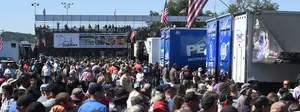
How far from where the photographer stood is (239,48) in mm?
12883

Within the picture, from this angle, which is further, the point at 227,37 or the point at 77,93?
the point at 227,37

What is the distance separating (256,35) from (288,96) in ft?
16.5

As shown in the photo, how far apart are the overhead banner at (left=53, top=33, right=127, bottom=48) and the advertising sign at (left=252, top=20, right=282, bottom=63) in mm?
54944

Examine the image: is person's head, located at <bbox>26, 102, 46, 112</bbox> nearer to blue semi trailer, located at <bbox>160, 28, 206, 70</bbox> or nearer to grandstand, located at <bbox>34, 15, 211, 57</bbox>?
blue semi trailer, located at <bbox>160, 28, 206, 70</bbox>

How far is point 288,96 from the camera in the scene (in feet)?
24.7

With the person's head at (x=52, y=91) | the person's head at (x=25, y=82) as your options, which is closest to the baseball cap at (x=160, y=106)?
the person's head at (x=52, y=91)

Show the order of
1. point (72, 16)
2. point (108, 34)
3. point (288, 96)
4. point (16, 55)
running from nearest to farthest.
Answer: point (288, 96) → point (16, 55) → point (108, 34) → point (72, 16)

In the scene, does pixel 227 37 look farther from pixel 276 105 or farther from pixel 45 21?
pixel 45 21

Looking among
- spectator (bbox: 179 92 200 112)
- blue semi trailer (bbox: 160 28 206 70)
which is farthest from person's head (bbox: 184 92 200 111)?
blue semi trailer (bbox: 160 28 206 70)

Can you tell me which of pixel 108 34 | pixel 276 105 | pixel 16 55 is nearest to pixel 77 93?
pixel 276 105

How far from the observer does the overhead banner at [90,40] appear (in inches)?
2628

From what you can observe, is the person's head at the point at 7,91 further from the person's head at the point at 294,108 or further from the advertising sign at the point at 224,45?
the advertising sign at the point at 224,45

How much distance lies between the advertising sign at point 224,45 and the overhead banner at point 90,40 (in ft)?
173

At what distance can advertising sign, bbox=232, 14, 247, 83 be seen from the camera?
495 inches
